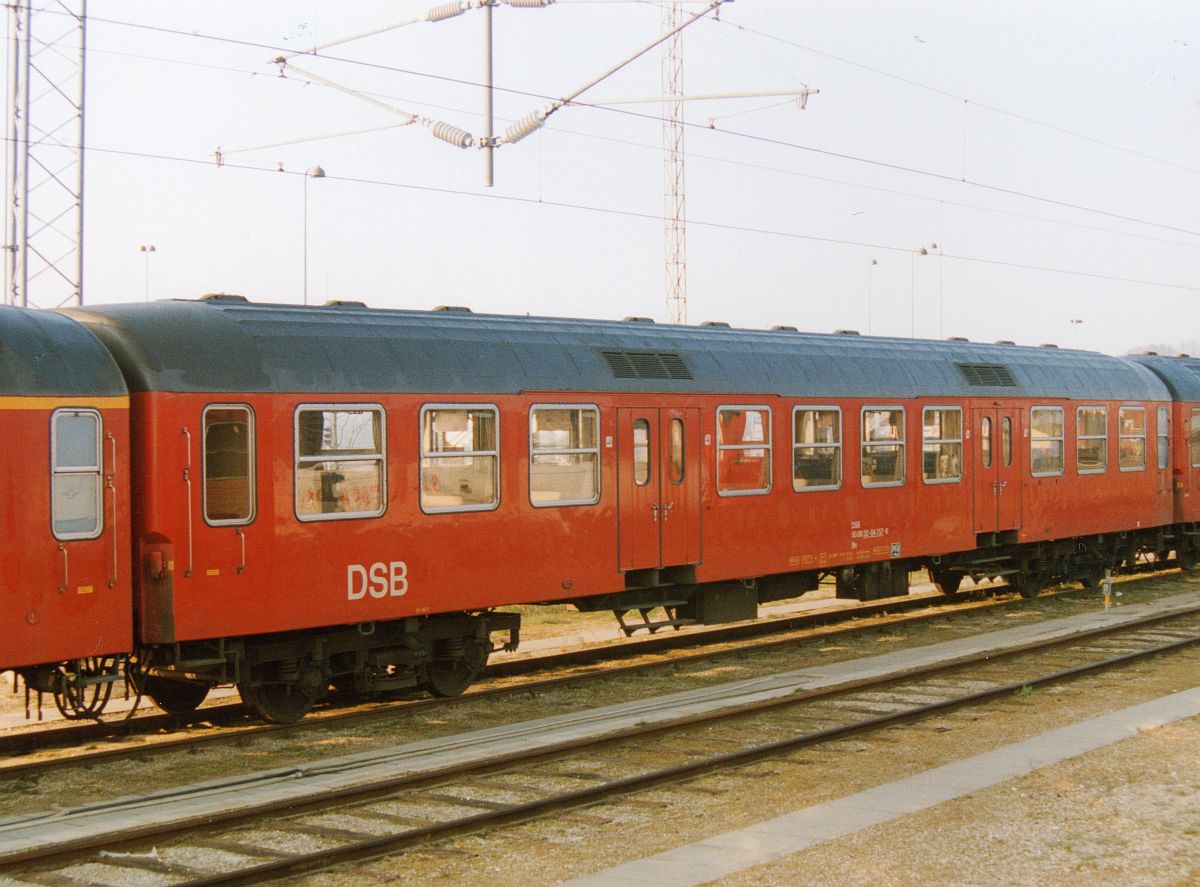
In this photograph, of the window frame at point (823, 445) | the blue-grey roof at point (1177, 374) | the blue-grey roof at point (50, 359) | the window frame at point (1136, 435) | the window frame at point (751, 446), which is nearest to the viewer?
the blue-grey roof at point (50, 359)

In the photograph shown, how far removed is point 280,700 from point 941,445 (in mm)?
11075

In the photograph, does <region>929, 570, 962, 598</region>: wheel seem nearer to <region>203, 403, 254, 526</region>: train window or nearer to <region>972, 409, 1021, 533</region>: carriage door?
<region>972, 409, 1021, 533</region>: carriage door

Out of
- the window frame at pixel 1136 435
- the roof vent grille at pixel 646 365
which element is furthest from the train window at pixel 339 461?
the window frame at pixel 1136 435

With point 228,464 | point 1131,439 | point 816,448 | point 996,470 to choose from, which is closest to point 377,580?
point 228,464

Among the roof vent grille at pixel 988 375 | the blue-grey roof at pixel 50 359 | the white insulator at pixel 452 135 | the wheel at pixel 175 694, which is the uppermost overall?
the white insulator at pixel 452 135

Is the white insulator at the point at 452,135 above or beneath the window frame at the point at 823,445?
above

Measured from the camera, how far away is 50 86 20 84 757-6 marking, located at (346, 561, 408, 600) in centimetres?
1269

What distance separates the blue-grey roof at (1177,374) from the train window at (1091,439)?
137 inches

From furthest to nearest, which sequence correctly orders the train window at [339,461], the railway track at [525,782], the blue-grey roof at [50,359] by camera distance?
the train window at [339,461] < the blue-grey roof at [50,359] < the railway track at [525,782]

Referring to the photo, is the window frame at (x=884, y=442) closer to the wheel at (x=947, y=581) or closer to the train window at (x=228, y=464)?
the wheel at (x=947, y=581)

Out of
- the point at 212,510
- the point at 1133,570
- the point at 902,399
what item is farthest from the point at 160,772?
the point at 1133,570

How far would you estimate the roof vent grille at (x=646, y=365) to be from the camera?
1549cm

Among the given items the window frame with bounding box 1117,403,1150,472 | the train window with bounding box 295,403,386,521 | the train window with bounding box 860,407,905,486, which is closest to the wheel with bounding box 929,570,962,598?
the window frame with bounding box 1117,403,1150,472

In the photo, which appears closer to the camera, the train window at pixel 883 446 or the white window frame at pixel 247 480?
the white window frame at pixel 247 480
